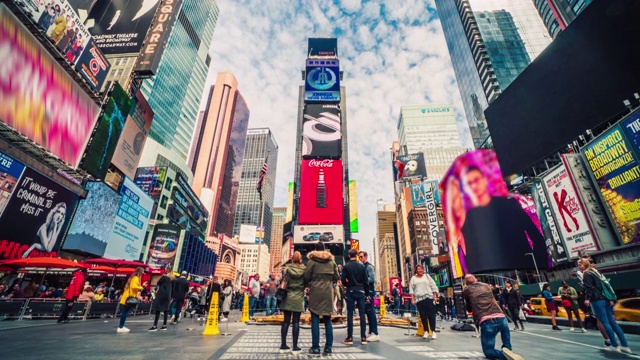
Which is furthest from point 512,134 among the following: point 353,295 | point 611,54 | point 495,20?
point 495,20

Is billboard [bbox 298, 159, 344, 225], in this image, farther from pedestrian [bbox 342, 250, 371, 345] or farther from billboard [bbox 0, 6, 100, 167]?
pedestrian [bbox 342, 250, 371, 345]

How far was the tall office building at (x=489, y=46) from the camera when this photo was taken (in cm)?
5841

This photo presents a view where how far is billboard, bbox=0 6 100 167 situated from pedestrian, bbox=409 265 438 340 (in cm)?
2389

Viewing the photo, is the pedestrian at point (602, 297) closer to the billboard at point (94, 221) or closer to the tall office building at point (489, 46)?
the billboard at point (94, 221)

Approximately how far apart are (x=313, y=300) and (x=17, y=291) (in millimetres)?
16169

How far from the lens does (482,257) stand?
35.8 metres

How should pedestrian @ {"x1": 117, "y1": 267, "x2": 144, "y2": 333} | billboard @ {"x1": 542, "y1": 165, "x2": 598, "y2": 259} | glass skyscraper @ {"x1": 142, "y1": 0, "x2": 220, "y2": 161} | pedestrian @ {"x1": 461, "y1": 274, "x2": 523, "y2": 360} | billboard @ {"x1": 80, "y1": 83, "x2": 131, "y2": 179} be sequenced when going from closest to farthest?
pedestrian @ {"x1": 461, "y1": 274, "x2": 523, "y2": 360}, pedestrian @ {"x1": 117, "y1": 267, "x2": 144, "y2": 333}, billboard @ {"x1": 542, "y1": 165, "x2": 598, "y2": 259}, billboard @ {"x1": 80, "y1": 83, "x2": 131, "y2": 179}, glass skyscraper @ {"x1": 142, "y1": 0, "x2": 220, "y2": 161}

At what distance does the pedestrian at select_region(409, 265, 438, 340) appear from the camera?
6.79 meters

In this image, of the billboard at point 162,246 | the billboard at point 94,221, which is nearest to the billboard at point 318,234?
the billboard at point 94,221

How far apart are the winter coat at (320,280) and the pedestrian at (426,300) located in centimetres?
327

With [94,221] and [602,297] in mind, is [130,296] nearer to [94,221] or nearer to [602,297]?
[602,297]

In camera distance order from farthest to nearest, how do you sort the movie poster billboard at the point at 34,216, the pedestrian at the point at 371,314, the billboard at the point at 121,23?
the billboard at the point at 121,23
the movie poster billboard at the point at 34,216
the pedestrian at the point at 371,314

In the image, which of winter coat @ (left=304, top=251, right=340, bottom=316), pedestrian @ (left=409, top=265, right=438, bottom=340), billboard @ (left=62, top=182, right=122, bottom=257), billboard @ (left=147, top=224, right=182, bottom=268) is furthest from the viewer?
billboard @ (left=147, top=224, right=182, bottom=268)

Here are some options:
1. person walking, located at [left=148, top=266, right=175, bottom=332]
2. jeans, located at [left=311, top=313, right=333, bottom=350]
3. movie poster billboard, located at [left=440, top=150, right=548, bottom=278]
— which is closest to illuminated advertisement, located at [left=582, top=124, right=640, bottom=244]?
movie poster billboard, located at [left=440, top=150, right=548, bottom=278]
